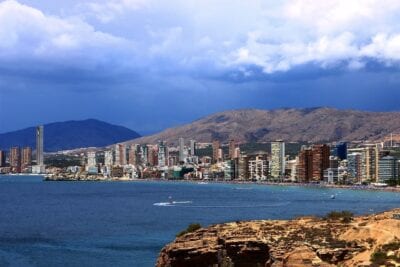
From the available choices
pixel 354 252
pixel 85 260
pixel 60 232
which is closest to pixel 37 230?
pixel 60 232

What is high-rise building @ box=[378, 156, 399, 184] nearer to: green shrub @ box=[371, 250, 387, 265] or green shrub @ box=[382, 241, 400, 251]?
green shrub @ box=[382, 241, 400, 251]

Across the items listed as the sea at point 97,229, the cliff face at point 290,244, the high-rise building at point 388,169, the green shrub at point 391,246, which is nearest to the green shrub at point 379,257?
the cliff face at point 290,244

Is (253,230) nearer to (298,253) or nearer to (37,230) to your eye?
(298,253)

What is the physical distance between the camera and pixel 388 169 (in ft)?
637

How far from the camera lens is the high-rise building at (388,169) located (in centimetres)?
19174

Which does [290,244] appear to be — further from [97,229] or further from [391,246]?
[97,229]

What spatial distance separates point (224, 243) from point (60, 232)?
41439 mm

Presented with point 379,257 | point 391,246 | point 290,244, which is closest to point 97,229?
point 290,244

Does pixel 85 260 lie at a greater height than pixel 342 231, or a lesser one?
lesser

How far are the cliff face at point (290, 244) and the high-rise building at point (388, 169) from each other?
164125mm

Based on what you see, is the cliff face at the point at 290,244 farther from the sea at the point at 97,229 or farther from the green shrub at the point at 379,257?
the sea at the point at 97,229

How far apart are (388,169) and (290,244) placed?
6768 inches

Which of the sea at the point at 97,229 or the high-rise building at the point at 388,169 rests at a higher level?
the high-rise building at the point at 388,169

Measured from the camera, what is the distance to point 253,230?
30812mm
